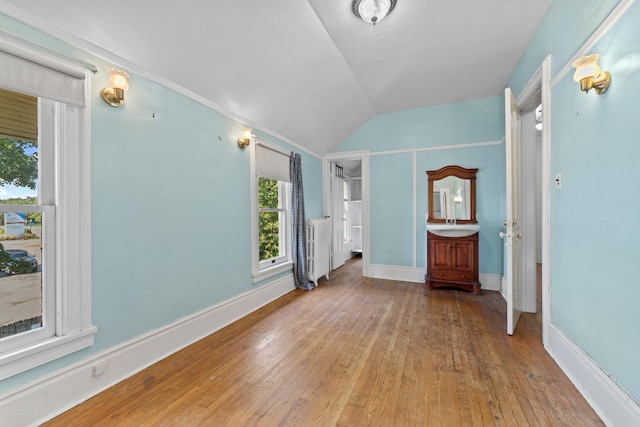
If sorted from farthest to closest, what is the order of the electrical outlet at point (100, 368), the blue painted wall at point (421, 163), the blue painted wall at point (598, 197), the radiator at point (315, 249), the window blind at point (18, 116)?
the radiator at point (315, 249) < the blue painted wall at point (421, 163) < the electrical outlet at point (100, 368) < the window blind at point (18, 116) < the blue painted wall at point (598, 197)

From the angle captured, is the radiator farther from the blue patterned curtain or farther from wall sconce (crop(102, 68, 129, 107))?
wall sconce (crop(102, 68, 129, 107))

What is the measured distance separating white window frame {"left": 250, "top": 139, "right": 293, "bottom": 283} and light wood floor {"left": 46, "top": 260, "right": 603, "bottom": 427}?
0.55 meters

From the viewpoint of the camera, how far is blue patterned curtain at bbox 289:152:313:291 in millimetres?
3602

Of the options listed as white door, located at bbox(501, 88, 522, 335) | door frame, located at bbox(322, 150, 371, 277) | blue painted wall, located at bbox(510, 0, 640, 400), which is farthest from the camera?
door frame, located at bbox(322, 150, 371, 277)

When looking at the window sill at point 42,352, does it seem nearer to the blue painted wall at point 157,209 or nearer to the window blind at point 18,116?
the blue painted wall at point 157,209

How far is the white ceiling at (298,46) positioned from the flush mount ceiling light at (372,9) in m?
0.07

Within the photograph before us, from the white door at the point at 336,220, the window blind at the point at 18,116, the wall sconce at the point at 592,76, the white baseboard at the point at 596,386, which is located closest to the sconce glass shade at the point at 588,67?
the wall sconce at the point at 592,76

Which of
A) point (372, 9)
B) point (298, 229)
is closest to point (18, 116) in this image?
point (372, 9)

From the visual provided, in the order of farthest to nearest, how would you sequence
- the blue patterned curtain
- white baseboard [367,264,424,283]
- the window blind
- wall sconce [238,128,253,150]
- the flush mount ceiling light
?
white baseboard [367,264,424,283] < the blue patterned curtain < wall sconce [238,128,253,150] < the flush mount ceiling light < the window blind

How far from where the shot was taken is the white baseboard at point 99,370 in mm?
1312

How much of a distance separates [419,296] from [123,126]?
3562 mm

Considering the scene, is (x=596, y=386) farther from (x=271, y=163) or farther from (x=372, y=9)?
(x=271, y=163)

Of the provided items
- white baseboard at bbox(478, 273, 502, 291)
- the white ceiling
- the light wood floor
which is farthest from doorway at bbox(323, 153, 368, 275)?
the light wood floor

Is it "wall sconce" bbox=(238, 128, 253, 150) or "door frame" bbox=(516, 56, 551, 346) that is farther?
"wall sconce" bbox=(238, 128, 253, 150)
